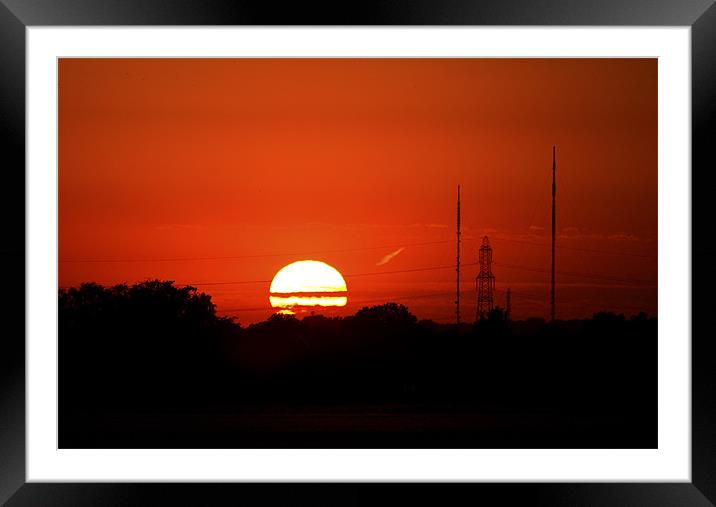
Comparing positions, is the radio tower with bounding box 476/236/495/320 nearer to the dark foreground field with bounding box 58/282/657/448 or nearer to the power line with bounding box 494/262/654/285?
the power line with bounding box 494/262/654/285

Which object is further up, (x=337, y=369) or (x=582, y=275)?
(x=582, y=275)

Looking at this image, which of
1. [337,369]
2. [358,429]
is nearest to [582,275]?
[337,369]

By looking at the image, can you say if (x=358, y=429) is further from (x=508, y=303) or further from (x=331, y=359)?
(x=508, y=303)

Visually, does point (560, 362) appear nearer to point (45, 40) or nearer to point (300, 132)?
point (300, 132)

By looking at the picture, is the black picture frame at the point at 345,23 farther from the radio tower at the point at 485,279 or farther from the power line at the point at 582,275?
the radio tower at the point at 485,279

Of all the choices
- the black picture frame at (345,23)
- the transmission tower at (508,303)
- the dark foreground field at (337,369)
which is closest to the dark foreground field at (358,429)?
the dark foreground field at (337,369)

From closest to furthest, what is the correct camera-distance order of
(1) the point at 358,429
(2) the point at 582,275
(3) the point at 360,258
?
(1) the point at 358,429, (2) the point at 582,275, (3) the point at 360,258

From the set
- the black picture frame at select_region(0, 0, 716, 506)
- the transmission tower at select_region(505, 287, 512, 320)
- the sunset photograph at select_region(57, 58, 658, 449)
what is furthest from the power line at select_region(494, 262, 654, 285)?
the black picture frame at select_region(0, 0, 716, 506)
